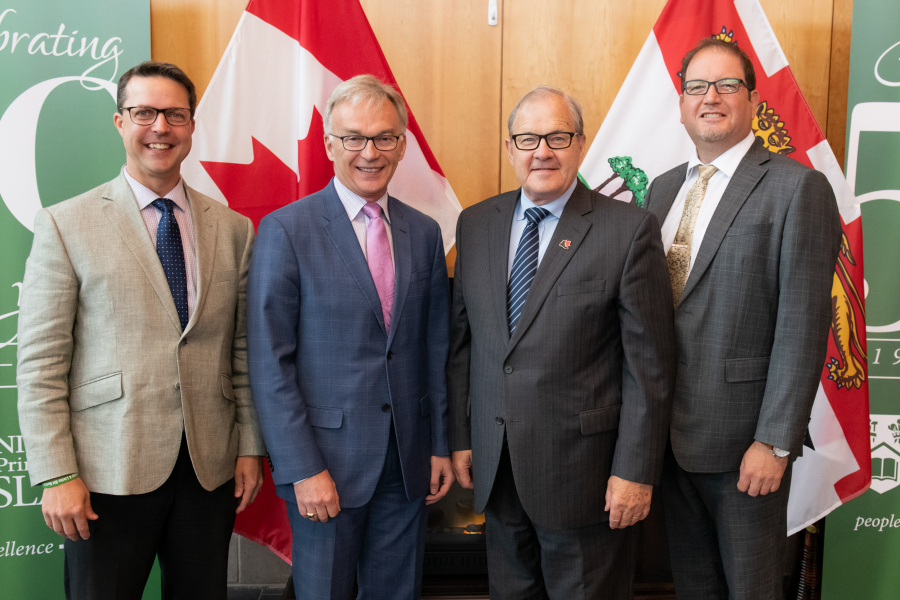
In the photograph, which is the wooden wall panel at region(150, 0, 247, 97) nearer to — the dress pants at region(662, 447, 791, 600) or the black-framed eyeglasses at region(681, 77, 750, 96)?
the black-framed eyeglasses at region(681, 77, 750, 96)

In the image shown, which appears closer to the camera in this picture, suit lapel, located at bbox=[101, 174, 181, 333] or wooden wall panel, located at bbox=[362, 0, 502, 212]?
suit lapel, located at bbox=[101, 174, 181, 333]

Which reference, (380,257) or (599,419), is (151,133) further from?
(599,419)

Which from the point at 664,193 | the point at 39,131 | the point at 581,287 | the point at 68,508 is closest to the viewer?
the point at 68,508

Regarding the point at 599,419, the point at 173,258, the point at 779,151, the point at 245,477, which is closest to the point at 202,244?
the point at 173,258

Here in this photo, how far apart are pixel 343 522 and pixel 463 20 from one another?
1992 millimetres

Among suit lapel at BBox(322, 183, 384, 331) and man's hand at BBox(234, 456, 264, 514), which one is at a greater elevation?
suit lapel at BBox(322, 183, 384, 331)

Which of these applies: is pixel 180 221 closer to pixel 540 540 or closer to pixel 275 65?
pixel 275 65

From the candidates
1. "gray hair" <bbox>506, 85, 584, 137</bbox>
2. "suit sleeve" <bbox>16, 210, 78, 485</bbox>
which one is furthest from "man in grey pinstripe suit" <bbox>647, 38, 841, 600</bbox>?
"suit sleeve" <bbox>16, 210, 78, 485</bbox>

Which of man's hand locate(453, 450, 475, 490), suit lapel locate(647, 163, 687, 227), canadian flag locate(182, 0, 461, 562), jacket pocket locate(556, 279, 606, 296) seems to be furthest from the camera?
canadian flag locate(182, 0, 461, 562)

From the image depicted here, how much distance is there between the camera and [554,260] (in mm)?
1577

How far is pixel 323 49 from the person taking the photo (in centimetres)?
227

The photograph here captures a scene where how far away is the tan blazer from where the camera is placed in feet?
4.77

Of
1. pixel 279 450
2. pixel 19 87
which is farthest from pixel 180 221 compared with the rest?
pixel 19 87

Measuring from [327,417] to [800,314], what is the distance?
128 cm
